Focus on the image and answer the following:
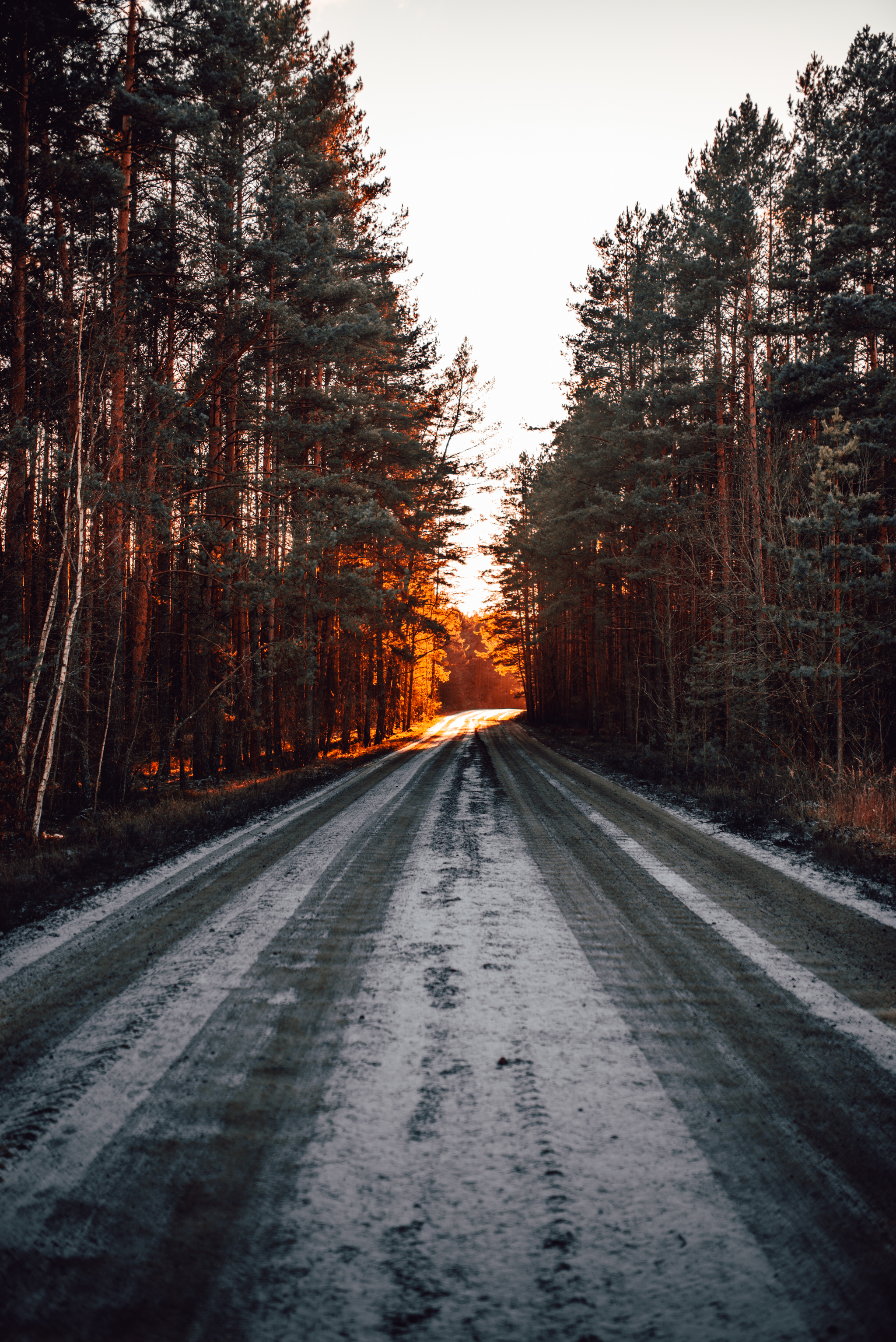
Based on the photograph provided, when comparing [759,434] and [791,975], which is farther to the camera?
[759,434]

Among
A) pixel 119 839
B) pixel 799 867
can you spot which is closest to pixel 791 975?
pixel 799 867

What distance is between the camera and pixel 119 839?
7934mm

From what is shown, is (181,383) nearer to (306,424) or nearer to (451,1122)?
(306,424)

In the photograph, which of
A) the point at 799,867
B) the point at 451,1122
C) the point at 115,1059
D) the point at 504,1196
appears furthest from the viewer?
the point at 799,867

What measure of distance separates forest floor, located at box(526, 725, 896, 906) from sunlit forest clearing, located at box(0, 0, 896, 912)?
120 mm

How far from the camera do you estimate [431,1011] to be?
3.28 meters

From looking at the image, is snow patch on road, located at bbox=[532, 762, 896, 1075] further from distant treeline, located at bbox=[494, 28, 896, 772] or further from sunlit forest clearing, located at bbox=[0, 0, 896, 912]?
distant treeline, located at bbox=[494, 28, 896, 772]

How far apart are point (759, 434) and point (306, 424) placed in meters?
11.1

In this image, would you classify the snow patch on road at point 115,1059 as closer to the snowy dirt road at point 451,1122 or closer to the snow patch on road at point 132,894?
the snowy dirt road at point 451,1122

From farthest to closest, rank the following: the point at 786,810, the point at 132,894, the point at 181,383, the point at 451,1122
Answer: the point at 181,383 < the point at 786,810 < the point at 132,894 < the point at 451,1122

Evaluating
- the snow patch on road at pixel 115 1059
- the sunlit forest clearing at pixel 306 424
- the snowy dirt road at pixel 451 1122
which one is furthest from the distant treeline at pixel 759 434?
the snow patch on road at pixel 115 1059

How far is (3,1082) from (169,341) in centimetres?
1330

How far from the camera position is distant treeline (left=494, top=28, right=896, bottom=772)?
36.6ft

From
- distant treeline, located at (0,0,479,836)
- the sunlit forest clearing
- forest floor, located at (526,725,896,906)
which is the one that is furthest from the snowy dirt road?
distant treeline, located at (0,0,479,836)
